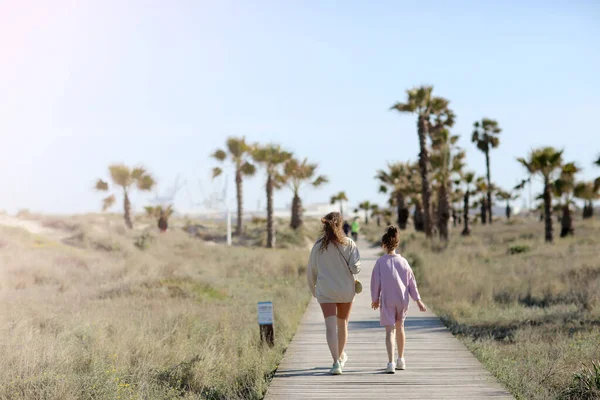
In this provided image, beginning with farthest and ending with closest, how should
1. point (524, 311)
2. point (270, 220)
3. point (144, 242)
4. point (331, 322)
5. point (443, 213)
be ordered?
point (270, 220) → point (443, 213) → point (144, 242) → point (524, 311) → point (331, 322)

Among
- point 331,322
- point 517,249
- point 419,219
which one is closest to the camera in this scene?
point 331,322

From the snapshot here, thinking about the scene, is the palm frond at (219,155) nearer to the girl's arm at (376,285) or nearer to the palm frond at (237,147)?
the palm frond at (237,147)

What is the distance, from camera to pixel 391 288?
7965 mm

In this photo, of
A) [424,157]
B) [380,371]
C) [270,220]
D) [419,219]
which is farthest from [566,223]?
[380,371]

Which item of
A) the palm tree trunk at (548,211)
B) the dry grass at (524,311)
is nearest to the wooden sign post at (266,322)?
the dry grass at (524,311)

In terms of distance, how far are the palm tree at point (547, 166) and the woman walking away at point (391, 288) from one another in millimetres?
29291

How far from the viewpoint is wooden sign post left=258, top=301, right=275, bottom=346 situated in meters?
10.1

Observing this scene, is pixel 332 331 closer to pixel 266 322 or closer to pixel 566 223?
pixel 266 322

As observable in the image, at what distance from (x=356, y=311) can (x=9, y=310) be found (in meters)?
7.11

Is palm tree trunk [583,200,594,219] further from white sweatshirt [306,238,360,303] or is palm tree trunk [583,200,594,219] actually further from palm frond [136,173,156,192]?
white sweatshirt [306,238,360,303]

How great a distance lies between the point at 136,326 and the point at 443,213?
30.5 m

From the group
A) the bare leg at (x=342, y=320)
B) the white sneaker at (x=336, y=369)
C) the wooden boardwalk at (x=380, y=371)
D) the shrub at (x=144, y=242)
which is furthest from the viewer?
the shrub at (x=144, y=242)

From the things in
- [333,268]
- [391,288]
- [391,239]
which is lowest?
[391,288]

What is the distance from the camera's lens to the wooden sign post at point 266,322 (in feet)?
33.0
